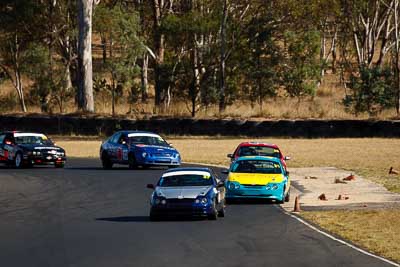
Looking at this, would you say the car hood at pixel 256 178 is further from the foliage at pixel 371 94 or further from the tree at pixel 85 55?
the tree at pixel 85 55

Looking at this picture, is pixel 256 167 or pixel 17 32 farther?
pixel 17 32

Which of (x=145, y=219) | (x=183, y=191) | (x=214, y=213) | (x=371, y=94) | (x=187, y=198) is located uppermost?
(x=371, y=94)

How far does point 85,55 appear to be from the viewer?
69.8m

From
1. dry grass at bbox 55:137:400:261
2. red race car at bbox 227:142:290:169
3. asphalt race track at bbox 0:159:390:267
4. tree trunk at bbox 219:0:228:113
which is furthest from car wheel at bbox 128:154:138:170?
tree trunk at bbox 219:0:228:113

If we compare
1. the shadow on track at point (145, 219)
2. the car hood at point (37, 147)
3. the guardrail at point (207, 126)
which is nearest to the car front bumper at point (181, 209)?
the shadow on track at point (145, 219)

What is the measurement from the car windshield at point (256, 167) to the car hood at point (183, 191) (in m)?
5.01

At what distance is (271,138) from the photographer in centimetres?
6059

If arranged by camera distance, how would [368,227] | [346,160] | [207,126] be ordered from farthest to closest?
[207,126], [346,160], [368,227]

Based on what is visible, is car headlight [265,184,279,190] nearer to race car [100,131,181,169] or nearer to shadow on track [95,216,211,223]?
shadow on track [95,216,211,223]

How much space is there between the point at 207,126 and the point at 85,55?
441 inches

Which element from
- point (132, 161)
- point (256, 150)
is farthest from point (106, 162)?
point (256, 150)

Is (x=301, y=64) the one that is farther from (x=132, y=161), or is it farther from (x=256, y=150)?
(x=256, y=150)

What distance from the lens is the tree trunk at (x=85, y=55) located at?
68.4 m

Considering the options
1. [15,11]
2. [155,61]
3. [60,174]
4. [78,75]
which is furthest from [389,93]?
[60,174]
